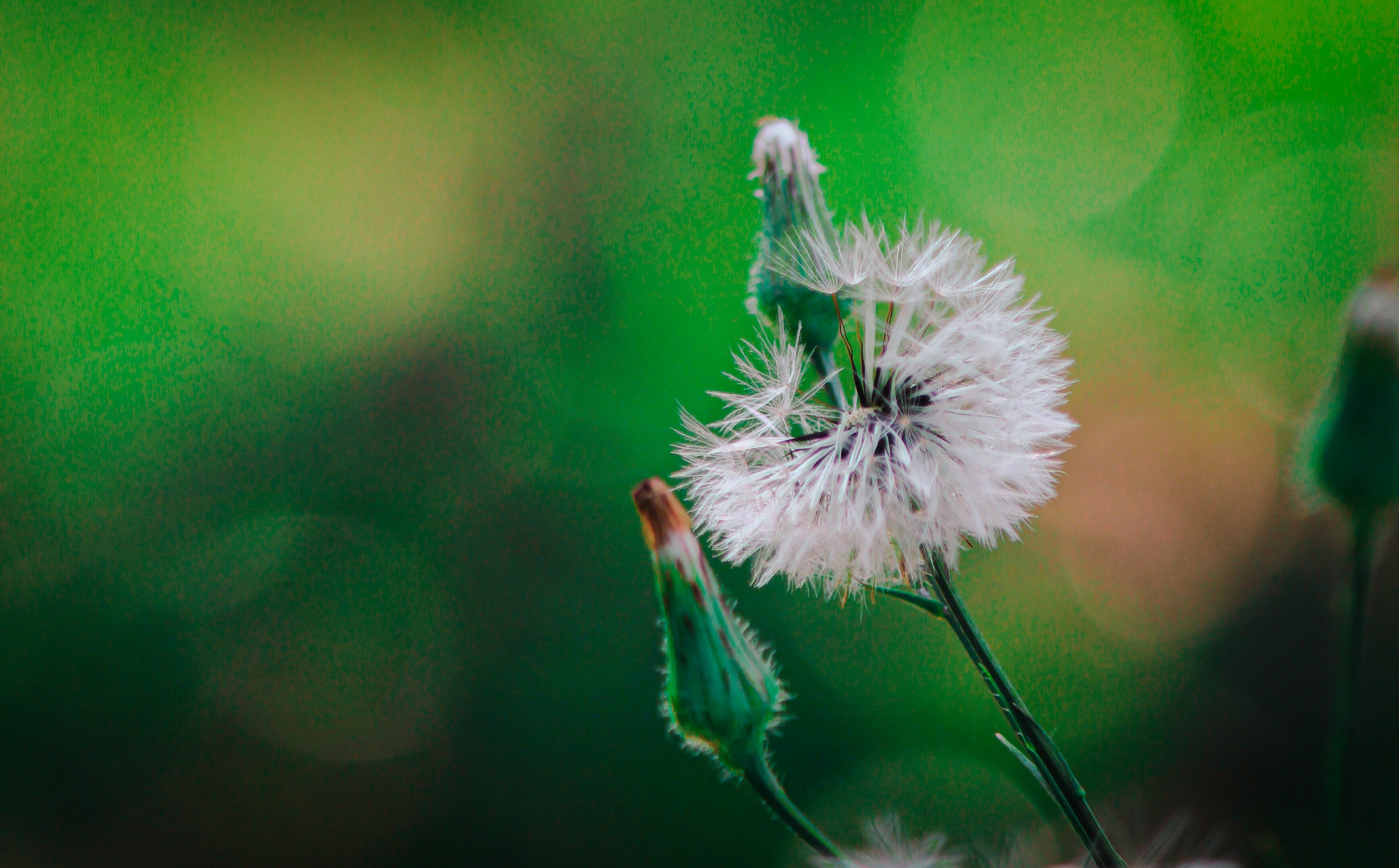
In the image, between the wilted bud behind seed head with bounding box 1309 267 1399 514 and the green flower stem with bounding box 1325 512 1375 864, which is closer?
the green flower stem with bounding box 1325 512 1375 864

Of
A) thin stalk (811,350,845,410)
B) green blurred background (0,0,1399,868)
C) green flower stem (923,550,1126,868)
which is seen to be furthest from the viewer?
green blurred background (0,0,1399,868)

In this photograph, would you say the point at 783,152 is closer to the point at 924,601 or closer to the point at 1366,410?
the point at 924,601

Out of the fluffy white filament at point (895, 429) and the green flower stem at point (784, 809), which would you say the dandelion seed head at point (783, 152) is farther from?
the green flower stem at point (784, 809)

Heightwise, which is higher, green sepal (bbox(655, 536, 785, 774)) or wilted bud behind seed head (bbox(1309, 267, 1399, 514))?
wilted bud behind seed head (bbox(1309, 267, 1399, 514))

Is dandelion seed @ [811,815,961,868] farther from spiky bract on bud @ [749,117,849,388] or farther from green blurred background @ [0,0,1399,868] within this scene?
green blurred background @ [0,0,1399,868]

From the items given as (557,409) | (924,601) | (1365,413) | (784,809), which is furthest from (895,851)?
(557,409)

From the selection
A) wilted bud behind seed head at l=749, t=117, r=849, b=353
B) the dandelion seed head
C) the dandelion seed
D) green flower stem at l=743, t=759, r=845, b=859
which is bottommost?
the dandelion seed

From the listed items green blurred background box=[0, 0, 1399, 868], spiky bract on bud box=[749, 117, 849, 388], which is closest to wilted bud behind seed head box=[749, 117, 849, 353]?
spiky bract on bud box=[749, 117, 849, 388]
